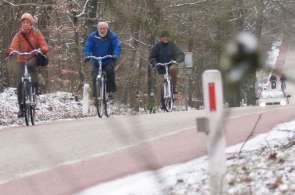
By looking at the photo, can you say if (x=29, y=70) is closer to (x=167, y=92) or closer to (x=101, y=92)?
(x=101, y=92)

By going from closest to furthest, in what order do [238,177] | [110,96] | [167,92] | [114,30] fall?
[238,177] < [110,96] < [167,92] < [114,30]

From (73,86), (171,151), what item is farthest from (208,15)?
(171,151)

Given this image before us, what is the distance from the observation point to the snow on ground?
17.5ft

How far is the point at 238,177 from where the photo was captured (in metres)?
5.66

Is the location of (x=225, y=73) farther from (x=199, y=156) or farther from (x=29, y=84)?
(x=29, y=84)

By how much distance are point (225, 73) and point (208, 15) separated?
28.2 meters

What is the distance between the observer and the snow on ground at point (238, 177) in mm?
5324

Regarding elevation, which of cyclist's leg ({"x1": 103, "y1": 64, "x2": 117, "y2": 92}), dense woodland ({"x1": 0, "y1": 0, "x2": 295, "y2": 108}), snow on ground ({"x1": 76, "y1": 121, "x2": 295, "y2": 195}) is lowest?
snow on ground ({"x1": 76, "y1": 121, "x2": 295, "y2": 195})

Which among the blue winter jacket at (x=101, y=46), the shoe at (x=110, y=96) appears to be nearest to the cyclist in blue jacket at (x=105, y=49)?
the blue winter jacket at (x=101, y=46)

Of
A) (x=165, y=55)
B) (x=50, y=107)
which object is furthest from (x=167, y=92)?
(x=50, y=107)

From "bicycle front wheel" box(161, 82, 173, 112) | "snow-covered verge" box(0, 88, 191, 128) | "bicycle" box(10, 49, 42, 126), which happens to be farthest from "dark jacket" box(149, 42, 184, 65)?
"bicycle" box(10, 49, 42, 126)

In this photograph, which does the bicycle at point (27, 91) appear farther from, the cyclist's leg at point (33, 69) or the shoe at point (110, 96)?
the shoe at point (110, 96)

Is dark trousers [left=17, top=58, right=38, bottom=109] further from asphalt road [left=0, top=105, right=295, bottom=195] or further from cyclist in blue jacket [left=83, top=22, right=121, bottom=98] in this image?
cyclist in blue jacket [left=83, top=22, right=121, bottom=98]

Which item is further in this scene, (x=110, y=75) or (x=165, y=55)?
(x=165, y=55)
